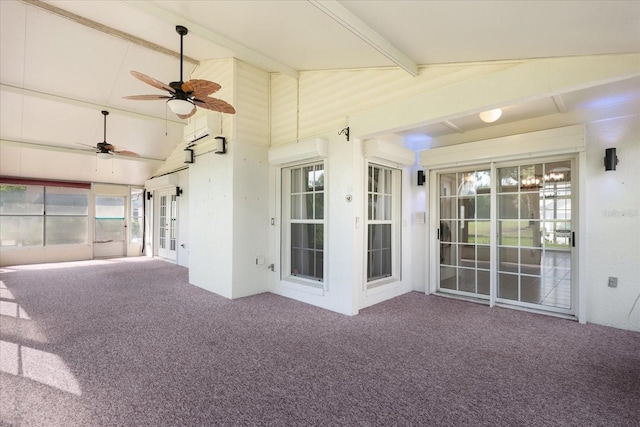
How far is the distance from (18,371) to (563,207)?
628cm

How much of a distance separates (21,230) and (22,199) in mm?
904

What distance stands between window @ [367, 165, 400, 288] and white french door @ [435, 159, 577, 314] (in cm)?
77

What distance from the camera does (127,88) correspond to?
6094mm

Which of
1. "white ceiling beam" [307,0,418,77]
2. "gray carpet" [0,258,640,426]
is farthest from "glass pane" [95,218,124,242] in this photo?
"white ceiling beam" [307,0,418,77]

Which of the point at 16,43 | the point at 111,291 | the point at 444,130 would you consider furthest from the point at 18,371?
the point at 444,130

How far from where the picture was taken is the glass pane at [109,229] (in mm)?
10094

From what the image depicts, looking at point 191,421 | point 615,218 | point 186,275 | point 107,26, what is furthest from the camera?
point 186,275

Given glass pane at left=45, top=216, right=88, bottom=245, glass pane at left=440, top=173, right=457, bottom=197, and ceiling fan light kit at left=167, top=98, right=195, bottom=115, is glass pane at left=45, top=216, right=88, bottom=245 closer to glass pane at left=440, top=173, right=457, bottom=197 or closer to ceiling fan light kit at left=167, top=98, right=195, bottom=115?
ceiling fan light kit at left=167, top=98, right=195, bottom=115

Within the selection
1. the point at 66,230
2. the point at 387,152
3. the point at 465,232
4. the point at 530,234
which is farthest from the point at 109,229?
the point at 530,234

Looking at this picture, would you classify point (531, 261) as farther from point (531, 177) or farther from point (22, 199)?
point (22, 199)

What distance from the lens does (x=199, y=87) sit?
341cm

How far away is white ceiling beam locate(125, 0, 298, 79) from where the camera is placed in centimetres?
330

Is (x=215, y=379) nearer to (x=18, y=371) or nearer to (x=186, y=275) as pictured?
(x=18, y=371)

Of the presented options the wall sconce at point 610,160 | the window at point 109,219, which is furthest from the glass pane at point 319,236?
the window at point 109,219
